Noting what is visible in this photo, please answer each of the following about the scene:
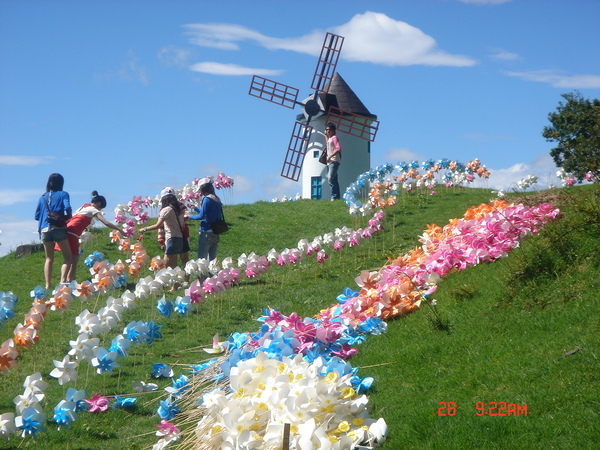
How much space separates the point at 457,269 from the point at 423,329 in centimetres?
183

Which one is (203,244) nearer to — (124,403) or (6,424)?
(124,403)

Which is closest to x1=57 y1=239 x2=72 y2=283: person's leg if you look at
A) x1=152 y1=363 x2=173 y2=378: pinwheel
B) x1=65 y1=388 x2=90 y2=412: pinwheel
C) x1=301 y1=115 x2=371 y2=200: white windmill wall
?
x1=152 y1=363 x2=173 y2=378: pinwheel

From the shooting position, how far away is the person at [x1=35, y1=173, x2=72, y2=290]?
12516 millimetres

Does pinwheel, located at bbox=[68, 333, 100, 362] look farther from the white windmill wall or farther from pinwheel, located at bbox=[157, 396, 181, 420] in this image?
the white windmill wall

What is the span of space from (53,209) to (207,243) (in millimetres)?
2750

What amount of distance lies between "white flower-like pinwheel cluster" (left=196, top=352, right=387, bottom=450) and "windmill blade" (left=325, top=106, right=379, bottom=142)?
21801mm

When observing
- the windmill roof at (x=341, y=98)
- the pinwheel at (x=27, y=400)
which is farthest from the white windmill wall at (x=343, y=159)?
the pinwheel at (x=27, y=400)

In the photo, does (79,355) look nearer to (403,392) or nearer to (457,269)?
(403,392)

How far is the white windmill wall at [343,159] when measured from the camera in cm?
2698

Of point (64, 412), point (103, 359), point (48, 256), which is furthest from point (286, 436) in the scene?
point (48, 256)

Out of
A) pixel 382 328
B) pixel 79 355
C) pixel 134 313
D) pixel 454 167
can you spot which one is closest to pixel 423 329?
pixel 382 328

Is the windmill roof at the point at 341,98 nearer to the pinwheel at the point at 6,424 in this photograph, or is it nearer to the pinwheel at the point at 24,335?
the pinwheel at the point at 24,335

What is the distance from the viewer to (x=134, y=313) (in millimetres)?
11617

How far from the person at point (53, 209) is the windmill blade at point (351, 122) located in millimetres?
15522
